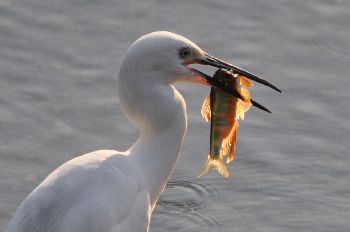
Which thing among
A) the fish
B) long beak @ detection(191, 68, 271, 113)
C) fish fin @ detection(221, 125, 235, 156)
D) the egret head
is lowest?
fish fin @ detection(221, 125, 235, 156)

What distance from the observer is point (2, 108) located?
32.3 ft

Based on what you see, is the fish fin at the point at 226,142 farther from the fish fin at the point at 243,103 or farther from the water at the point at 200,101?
the water at the point at 200,101

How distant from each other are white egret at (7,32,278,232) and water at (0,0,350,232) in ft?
3.49

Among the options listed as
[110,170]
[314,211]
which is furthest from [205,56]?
[314,211]

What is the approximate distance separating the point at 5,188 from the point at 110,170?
5.66 feet

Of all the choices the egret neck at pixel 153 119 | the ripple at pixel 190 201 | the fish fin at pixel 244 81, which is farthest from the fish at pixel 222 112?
the ripple at pixel 190 201

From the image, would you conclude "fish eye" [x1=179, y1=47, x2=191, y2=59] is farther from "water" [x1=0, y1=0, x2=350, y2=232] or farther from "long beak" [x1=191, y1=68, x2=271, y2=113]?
"water" [x1=0, y1=0, x2=350, y2=232]

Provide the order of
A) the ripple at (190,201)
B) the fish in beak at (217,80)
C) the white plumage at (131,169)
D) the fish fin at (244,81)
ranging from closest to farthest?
1. the white plumage at (131,169)
2. the fish in beak at (217,80)
3. the fish fin at (244,81)
4. the ripple at (190,201)

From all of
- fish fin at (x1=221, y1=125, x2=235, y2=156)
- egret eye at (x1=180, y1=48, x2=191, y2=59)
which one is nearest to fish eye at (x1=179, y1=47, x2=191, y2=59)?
egret eye at (x1=180, y1=48, x2=191, y2=59)

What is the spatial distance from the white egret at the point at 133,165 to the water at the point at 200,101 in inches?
41.9

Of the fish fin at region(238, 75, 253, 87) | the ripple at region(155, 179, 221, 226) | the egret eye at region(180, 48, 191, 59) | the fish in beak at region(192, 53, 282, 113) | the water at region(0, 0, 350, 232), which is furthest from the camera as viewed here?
the water at region(0, 0, 350, 232)

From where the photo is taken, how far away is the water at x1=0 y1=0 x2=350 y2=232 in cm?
909

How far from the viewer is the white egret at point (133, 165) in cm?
718

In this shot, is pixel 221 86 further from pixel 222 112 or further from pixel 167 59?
pixel 167 59
